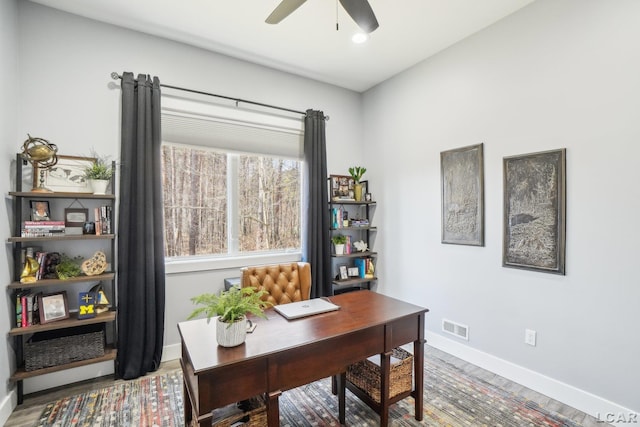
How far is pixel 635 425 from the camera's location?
1944mm

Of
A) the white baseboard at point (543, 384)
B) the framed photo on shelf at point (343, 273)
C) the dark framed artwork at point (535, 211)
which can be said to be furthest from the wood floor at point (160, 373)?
the framed photo on shelf at point (343, 273)

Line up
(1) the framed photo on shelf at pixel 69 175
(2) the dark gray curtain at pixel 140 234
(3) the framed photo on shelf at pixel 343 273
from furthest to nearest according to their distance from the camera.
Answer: (3) the framed photo on shelf at pixel 343 273 → (2) the dark gray curtain at pixel 140 234 → (1) the framed photo on shelf at pixel 69 175

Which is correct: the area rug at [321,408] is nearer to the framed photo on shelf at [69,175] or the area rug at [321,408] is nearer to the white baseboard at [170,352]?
the white baseboard at [170,352]

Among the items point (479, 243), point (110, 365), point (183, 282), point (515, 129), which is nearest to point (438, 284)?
point (479, 243)

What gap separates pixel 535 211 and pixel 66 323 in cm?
374

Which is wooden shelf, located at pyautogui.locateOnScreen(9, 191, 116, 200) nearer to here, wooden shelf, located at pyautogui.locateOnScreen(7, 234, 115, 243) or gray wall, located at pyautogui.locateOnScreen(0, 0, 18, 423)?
gray wall, located at pyautogui.locateOnScreen(0, 0, 18, 423)

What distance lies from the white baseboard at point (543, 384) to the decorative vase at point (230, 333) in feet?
7.85

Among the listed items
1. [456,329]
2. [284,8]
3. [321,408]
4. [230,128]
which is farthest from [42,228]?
[456,329]

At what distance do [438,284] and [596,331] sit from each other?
4.24 ft

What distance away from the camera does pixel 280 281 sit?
242cm

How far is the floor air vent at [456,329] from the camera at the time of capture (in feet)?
9.68

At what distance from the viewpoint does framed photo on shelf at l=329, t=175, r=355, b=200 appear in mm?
3795

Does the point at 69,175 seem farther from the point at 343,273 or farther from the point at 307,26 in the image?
the point at 343,273

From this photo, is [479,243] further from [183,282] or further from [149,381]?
[149,381]
